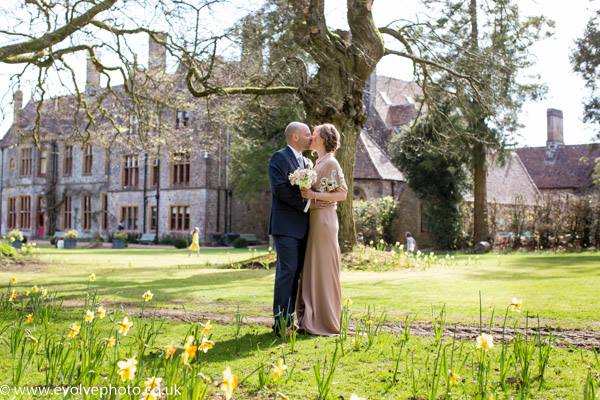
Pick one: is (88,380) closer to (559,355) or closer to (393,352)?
(393,352)

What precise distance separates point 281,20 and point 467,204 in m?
18.9

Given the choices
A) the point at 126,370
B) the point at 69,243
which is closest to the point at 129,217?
the point at 69,243

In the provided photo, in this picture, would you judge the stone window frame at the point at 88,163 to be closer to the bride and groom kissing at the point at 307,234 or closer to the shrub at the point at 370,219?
the shrub at the point at 370,219

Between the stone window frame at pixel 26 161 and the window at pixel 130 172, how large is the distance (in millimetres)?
9698

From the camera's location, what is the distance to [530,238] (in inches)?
1101

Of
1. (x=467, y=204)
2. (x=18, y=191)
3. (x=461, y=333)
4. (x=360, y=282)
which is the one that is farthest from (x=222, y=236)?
(x=461, y=333)

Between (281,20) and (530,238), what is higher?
(281,20)

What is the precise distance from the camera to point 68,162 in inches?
1818

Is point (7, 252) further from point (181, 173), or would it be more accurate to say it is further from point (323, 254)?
point (181, 173)

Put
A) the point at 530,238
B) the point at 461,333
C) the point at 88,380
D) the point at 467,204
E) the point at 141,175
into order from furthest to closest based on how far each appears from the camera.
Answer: the point at 141,175, the point at 467,204, the point at 530,238, the point at 461,333, the point at 88,380

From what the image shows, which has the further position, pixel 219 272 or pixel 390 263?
pixel 390 263

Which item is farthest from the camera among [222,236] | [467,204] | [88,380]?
[222,236]

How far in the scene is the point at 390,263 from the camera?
1577 centimetres

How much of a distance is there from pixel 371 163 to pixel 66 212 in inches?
903
